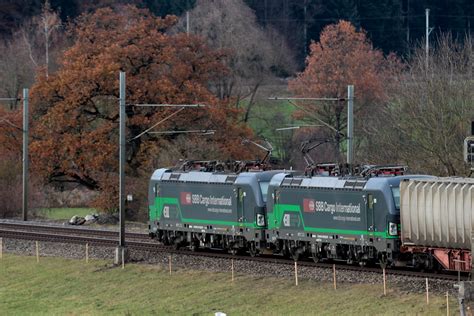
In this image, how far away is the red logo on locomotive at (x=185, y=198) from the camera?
5088 cm

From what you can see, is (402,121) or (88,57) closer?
(402,121)

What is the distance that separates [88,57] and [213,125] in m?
7.79

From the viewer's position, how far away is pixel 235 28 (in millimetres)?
97625

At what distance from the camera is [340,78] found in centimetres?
9131

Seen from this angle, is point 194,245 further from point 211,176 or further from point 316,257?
point 316,257

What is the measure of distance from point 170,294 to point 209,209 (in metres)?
7.85

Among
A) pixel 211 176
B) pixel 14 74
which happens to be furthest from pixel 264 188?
pixel 14 74

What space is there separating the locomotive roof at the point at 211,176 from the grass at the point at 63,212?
2363cm

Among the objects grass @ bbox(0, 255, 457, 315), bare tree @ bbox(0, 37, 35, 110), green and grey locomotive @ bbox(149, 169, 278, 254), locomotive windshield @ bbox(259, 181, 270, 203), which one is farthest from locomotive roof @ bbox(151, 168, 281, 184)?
bare tree @ bbox(0, 37, 35, 110)

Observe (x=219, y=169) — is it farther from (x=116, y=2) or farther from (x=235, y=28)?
(x=116, y=2)

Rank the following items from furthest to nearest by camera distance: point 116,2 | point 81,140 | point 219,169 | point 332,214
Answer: point 116,2 → point 81,140 → point 219,169 → point 332,214

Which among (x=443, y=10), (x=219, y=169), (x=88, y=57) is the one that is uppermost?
(x=443, y=10)

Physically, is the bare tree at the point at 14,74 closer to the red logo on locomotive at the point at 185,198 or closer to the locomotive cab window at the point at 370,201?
the red logo on locomotive at the point at 185,198

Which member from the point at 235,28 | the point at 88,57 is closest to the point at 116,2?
the point at 235,28
